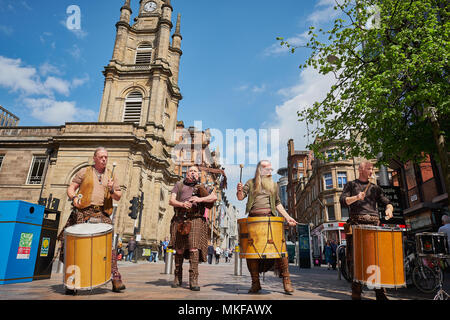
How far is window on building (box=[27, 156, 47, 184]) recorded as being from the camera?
90.4 feet

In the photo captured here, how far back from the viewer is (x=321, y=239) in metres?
38.8

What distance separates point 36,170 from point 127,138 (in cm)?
1104

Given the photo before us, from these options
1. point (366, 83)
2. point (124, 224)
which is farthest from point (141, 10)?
point (366, 83)

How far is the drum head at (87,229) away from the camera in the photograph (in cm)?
354

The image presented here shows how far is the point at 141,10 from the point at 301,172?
1913 inches

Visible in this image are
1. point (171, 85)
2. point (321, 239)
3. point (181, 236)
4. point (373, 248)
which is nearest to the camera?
point (373, 248)

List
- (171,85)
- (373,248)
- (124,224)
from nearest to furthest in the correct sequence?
1. (373,248)
2. (124,224)
3. (171,85)

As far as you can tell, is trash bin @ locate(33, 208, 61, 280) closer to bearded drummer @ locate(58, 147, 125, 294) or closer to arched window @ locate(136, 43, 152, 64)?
bearded drummer @ locate(58, 147, 125, 294)

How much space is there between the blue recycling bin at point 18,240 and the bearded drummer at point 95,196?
1959mm

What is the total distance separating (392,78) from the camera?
8.52 metres

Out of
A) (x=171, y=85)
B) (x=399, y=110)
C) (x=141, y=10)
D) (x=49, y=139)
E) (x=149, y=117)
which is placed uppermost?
(x=141, y=10)

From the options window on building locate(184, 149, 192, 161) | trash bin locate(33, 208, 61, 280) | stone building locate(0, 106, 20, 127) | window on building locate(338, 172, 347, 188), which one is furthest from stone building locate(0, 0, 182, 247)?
stone building locate(0, 106, 20, 127)

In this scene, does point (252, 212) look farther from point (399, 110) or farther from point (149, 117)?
point (149, 117)

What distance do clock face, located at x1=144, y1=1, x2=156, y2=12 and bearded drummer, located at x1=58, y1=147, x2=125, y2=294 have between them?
43124 mm
